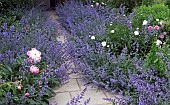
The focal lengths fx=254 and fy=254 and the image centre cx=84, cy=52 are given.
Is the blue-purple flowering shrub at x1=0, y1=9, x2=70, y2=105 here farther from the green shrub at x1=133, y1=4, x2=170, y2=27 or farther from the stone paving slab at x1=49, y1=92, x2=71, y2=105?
the green shrub at x1=133, y1=4, x2=170, y2=27

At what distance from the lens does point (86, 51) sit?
3.20 m

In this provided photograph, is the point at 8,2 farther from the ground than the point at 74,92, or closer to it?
farther from the ground


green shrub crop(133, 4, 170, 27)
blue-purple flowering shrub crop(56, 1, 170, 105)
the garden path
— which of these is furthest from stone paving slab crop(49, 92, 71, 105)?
green shrub crop(133, 4, 170, 27)

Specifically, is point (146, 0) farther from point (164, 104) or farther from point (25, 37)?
point (164, 104)

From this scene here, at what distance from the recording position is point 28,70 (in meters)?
2.52

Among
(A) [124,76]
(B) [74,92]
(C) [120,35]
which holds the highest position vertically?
(C) [120,35]

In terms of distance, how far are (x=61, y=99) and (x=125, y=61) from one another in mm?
830

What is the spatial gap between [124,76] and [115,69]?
18cm

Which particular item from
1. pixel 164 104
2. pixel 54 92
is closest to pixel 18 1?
pixel 54 92

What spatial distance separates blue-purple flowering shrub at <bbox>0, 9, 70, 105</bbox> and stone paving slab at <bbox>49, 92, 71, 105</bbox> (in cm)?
6

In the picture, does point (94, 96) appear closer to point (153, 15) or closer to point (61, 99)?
point (61, 99)

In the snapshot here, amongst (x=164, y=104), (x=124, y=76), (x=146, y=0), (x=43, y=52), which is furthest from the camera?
(x=146, y=0)

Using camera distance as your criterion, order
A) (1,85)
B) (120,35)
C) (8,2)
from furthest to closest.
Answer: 1. (8,2)
2. (120,35)
3. (1,85)

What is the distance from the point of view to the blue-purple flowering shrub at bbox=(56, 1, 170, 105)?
2256 millimetres
